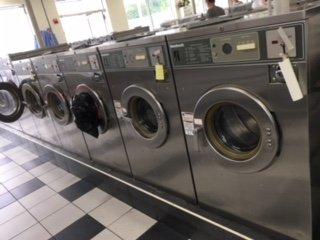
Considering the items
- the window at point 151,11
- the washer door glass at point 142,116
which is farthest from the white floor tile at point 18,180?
the window at point 151,11

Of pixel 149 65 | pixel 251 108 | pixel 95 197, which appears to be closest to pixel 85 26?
pixel 95 197

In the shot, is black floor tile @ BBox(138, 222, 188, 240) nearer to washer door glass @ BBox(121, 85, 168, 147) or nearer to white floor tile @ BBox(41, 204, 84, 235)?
washer door glass @ BBox(121, 85, 168, 147)

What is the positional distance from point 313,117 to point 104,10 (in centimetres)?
946

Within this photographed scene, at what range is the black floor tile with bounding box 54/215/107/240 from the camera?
230 cm

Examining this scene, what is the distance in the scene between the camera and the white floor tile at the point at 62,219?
2486mm

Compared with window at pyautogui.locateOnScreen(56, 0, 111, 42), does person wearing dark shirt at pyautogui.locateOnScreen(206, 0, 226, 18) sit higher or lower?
lower

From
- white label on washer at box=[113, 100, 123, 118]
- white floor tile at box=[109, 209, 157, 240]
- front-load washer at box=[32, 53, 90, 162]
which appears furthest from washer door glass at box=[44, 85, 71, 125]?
white floor tile at box=[109, 209, 157, 240]

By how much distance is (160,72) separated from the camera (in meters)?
1.71

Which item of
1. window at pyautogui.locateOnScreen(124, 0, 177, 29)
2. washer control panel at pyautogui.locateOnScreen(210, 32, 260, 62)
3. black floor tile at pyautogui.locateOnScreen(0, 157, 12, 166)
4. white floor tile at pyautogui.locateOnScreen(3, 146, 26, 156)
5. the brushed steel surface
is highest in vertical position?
window at pyautogui.locateOnScreen(124, 0, 177, 29)

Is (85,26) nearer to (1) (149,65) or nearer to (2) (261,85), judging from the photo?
(1) (149,65)

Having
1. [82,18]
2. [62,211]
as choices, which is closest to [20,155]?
[62,211]

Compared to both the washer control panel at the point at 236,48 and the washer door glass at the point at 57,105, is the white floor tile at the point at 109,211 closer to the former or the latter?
the washer door glass at the point at 57,105

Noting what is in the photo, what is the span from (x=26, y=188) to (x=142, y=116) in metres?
1.94

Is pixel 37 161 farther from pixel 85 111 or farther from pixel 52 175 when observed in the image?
pixel 85 111
